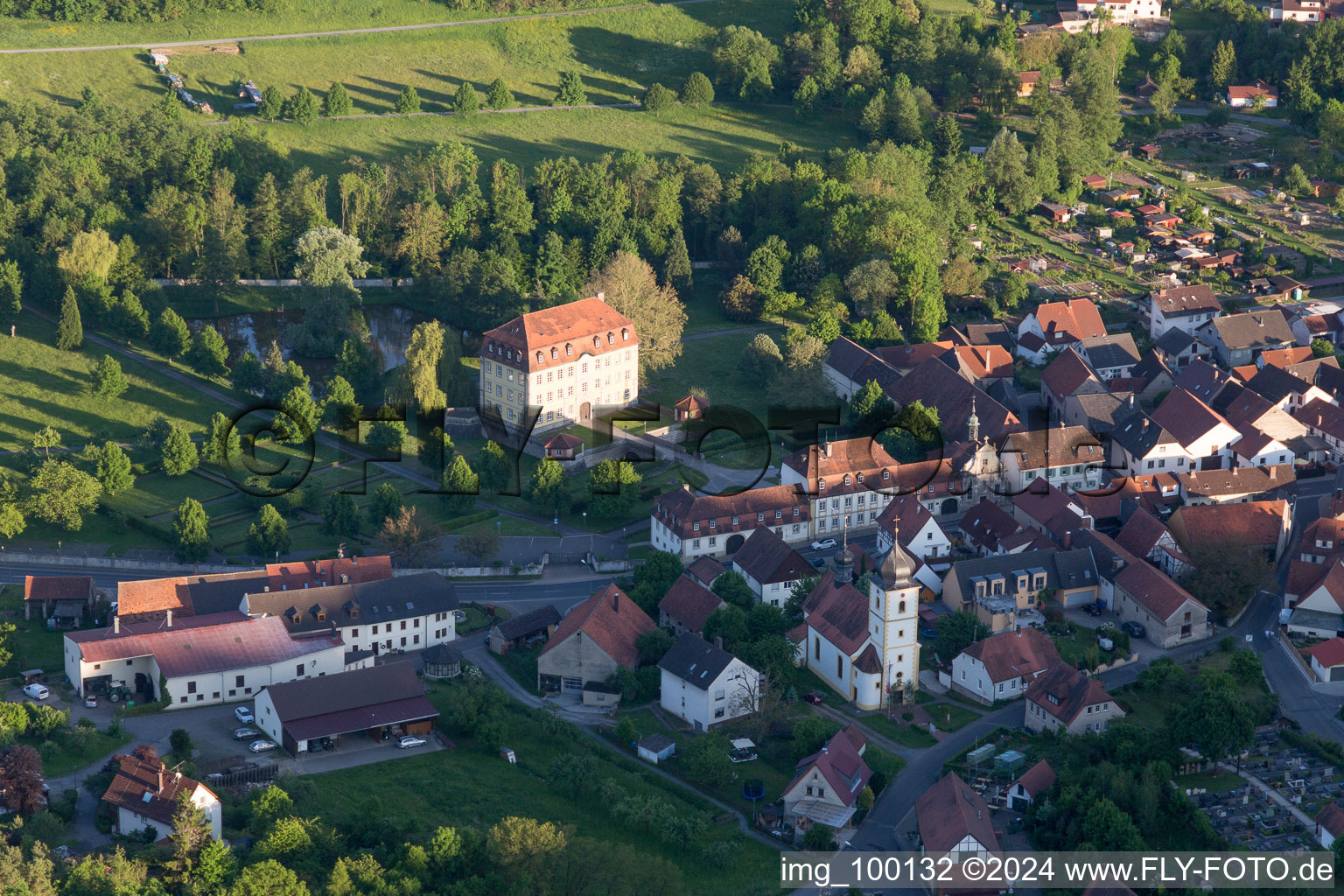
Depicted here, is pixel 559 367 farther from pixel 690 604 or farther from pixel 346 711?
pixel 346 711

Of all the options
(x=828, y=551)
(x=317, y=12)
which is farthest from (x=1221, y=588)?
(x=317, y=12)

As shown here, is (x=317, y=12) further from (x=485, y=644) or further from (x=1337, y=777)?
(x=1337, y=777)

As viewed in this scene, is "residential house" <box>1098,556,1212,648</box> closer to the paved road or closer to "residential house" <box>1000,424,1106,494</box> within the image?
"residential house" <box>1000,424,1106,494</box>

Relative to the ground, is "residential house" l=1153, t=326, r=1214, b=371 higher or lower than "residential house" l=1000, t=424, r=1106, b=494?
higher

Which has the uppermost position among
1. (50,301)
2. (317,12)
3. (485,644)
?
(317,12)

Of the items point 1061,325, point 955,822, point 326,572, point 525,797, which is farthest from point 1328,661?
point 326,572

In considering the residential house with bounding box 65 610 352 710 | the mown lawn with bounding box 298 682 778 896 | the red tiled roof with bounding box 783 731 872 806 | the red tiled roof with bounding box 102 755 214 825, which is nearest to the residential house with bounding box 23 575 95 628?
the residential house with bounding box 65 610 352 710
